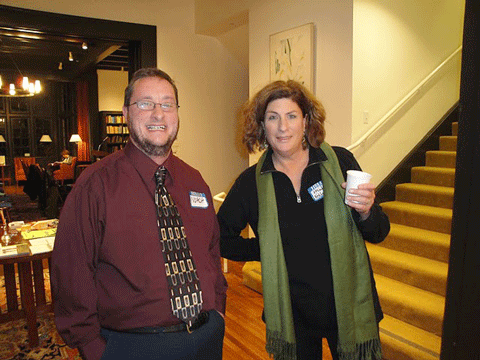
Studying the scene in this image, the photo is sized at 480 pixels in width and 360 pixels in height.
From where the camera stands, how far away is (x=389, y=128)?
4.29 metres

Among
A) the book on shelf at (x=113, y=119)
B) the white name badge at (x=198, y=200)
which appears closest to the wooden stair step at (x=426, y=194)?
the white name badge at (x=198, y=200)

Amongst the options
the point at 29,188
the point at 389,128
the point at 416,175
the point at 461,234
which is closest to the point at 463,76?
the point at 461,234

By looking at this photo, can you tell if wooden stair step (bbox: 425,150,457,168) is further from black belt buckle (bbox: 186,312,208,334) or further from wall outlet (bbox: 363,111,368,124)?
black belt buckle (bbox: 186,312,208,334)

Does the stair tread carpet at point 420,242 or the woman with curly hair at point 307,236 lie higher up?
the woman with curly hair at point 307,236

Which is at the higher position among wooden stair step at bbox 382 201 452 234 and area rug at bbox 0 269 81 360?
wooden stair step at bbox 382 201 452 234

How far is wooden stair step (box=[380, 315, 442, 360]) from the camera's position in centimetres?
259

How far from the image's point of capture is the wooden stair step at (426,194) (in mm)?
4004

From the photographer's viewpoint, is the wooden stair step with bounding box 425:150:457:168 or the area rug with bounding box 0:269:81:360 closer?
the area rug with bounding box 0:269:81:360

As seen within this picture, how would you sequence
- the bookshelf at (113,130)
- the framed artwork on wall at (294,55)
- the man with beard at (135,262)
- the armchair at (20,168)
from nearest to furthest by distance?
the man with beard at (135,262) → the framed artwork on wall at (294,55) → the bookshelf at (113,130) → the armchair at (20,168)

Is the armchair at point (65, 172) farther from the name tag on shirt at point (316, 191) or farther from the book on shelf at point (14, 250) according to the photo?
the name tag on shirt at point (316, 191)

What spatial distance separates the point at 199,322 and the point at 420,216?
3.15 metres

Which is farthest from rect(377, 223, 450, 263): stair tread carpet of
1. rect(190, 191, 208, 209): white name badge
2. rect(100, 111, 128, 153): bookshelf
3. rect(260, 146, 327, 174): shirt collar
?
rect(100, 111, 128, 153): bookshelf

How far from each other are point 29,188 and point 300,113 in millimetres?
8427

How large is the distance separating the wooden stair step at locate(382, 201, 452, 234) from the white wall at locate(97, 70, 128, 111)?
918 cm
